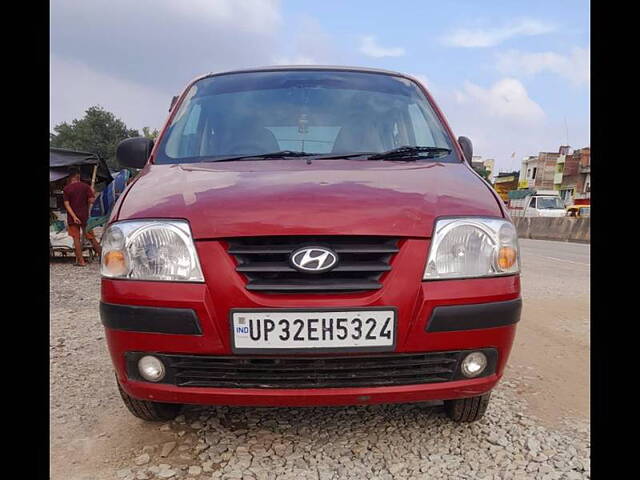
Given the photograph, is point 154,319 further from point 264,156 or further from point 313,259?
point 264,156

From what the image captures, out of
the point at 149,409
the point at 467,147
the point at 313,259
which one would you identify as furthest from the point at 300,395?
the point at 467,147

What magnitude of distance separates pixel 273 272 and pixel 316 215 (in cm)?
25

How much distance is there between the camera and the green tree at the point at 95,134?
152 feet

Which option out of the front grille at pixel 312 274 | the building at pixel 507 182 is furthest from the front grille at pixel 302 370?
the building at pixel 507 182

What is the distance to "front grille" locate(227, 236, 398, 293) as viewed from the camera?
5.23 ft

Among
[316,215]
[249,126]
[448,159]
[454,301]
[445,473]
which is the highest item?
[249,126]

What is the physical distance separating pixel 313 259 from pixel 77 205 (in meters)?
7.42

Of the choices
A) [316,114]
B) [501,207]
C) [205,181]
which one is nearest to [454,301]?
[501,207]

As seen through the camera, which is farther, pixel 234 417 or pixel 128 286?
pixel 234 417

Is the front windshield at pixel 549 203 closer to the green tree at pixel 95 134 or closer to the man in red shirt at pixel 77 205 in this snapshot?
the man in red shirt at pixel 77 205

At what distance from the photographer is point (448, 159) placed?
7.53ft

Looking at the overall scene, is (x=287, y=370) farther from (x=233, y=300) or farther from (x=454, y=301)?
(x=454, y=301)

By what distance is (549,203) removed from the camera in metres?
22.6

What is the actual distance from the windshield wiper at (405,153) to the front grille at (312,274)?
2.30 ft
